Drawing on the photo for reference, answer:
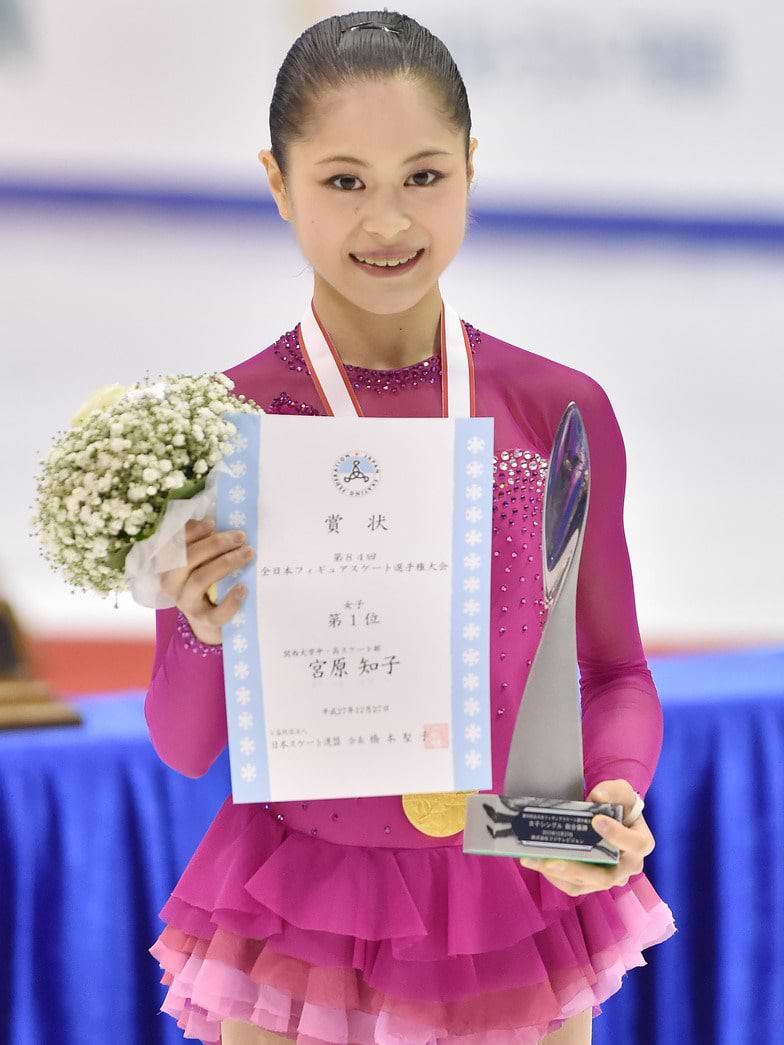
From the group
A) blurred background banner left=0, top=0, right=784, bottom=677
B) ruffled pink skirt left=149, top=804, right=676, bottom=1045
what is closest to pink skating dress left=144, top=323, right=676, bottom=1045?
ruffled pink skirt left=149, top=804, right=676, bottom=1045

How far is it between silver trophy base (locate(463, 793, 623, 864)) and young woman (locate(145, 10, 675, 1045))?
45 millimetres

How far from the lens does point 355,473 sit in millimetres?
1054

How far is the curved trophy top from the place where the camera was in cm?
109

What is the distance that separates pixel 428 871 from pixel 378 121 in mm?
689

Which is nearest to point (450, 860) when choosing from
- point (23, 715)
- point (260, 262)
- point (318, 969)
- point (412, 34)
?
point (318, 969)

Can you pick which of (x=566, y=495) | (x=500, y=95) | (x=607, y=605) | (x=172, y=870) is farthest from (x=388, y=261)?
(x=500, y=95)

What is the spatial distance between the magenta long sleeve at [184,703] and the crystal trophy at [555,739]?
0.26 m

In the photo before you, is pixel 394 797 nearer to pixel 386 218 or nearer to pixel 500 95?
pixel 386 218

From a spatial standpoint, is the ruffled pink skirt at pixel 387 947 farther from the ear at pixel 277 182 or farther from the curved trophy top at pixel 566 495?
the ear at pixel 277 182

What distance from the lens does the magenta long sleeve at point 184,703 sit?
3.61ft

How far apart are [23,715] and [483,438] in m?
1.12

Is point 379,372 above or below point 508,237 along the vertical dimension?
below

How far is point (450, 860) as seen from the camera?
45.9 inches

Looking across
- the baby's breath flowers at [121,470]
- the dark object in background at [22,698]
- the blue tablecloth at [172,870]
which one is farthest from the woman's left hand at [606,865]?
the dark object in background at [22,698]
